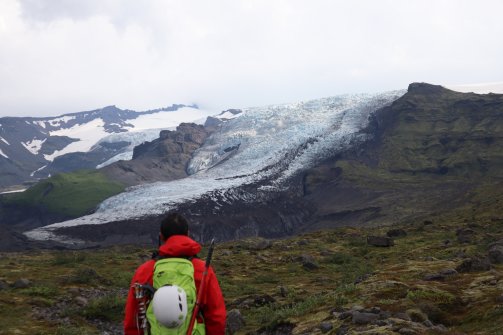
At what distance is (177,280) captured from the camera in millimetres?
6801

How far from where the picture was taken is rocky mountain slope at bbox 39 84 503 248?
12244cm

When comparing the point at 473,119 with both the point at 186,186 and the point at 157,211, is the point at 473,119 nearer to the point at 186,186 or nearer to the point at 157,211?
the point at 186,186

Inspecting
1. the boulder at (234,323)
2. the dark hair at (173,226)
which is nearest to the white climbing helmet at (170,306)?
the dark hair at (173,226)

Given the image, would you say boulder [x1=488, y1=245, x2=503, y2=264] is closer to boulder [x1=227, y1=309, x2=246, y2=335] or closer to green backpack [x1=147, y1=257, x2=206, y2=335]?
boulder [x1=227, y1=309, x2=246, y2=335]

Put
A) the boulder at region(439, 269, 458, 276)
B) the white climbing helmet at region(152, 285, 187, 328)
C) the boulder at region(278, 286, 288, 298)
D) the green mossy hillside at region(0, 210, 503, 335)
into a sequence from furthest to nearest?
the boulder at region(278, 286, 288, 298) → the boulder at region(439, 269, 458, 276) → the green mossy hillside at region(0, 210, 503, 335) → the white climbing helmet at region(152, 285, 187, 328)

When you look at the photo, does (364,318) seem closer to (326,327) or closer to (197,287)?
(326,327)

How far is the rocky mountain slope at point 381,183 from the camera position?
402 feet

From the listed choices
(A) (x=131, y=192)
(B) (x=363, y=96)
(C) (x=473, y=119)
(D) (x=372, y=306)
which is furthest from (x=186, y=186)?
(D) (x=372, y=306)

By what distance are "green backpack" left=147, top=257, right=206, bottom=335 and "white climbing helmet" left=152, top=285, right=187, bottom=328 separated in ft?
0.58

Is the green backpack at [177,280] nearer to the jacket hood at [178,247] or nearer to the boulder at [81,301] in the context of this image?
the jacket hood at [178,247]

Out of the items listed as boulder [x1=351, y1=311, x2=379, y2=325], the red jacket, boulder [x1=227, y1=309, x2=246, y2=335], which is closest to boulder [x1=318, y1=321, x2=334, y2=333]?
boulder [x1=351, y1=311, x2=379, y2=325]

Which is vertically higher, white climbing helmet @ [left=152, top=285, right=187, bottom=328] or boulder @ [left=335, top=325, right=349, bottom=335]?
white climbing helmet @ [left=152, top=285, right=187, bottom=328]

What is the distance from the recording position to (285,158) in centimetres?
16050

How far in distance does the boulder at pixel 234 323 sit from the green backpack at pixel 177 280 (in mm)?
10497
